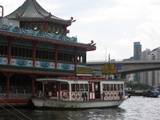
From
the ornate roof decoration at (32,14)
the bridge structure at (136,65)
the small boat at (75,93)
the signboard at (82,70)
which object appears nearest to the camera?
the small boat at (75,93)

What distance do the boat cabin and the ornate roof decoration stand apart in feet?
29.3

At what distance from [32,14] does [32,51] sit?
335 inches

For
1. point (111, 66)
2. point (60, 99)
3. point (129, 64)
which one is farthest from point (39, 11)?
point (129, 64)

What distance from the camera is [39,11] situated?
6500 centimetres

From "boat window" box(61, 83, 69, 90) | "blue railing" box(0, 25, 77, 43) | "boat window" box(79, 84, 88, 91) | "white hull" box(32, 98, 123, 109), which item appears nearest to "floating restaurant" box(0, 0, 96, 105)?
"blue railing" box(0, 25, 77, 43)

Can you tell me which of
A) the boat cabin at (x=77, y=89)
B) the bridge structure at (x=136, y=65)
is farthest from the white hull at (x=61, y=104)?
the bridge structure at (x=136, y=65)

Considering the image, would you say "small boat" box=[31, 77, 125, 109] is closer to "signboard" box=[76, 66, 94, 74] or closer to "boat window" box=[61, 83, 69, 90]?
"boat window" box=[61, 83, 69, 90]

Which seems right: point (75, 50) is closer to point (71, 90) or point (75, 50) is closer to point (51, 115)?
point (71, 90)

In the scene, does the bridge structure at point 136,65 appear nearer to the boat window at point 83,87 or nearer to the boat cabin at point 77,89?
the boat cabin at point 77,89

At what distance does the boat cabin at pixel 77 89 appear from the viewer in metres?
53.8

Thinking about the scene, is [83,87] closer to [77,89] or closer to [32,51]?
[77,89]

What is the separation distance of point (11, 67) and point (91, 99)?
32.2 ft

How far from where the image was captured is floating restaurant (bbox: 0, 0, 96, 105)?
54.0 m

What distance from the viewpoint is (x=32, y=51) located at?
2235 inches
